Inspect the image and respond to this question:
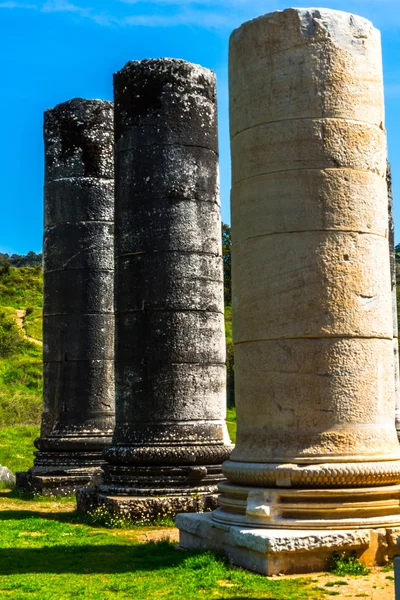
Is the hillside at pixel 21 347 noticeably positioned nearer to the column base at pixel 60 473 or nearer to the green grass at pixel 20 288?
the green grass at pixel 20 288

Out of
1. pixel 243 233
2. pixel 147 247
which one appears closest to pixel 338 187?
pixel 243 233

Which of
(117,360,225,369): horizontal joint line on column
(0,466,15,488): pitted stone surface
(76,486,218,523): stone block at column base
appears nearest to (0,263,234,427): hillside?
(0,466,15,488): pitted stone surface

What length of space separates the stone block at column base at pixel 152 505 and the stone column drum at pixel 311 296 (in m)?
2.93

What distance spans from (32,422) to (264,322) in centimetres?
2453

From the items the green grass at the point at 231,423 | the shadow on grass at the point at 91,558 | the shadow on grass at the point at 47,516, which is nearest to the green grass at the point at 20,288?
the green grass at the point at 231,423

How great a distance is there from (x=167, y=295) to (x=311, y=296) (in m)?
4.86

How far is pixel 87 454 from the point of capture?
55.3ft

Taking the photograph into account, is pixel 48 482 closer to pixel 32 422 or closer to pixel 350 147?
pixel 350 147

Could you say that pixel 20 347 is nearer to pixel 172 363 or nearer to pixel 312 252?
pixel 172 363

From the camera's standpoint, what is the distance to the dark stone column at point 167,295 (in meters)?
13.2

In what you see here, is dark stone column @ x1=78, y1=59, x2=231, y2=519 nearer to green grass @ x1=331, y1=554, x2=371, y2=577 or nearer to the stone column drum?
the stone column drum

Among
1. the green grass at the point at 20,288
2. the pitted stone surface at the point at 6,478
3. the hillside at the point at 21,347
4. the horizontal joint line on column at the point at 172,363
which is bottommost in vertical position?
the pitted stone surface at the point at 6,478

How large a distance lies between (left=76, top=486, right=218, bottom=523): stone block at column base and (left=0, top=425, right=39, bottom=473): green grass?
29.6 ft

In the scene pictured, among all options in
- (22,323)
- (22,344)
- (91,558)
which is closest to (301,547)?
(91,558)
